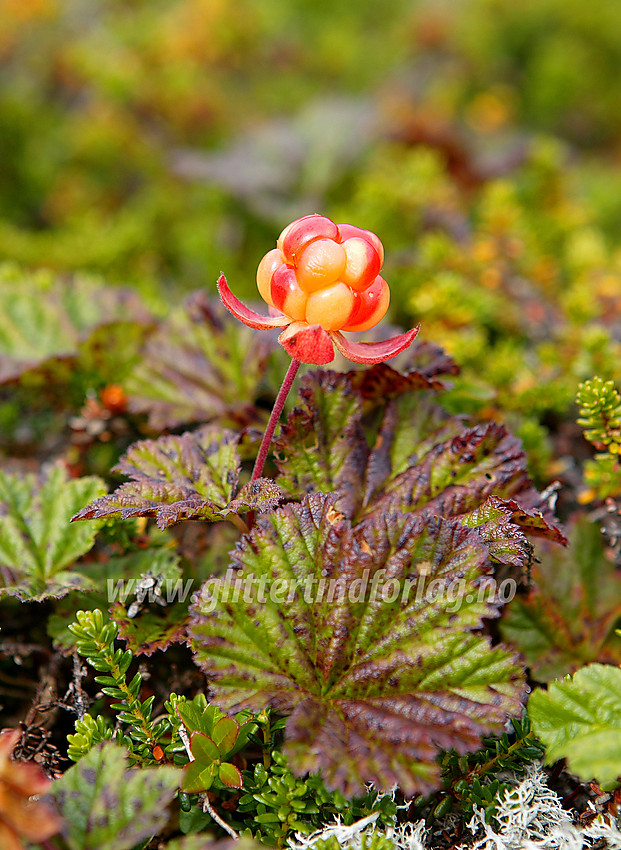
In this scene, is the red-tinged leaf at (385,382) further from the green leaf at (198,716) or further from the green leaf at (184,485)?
the green leaf at (198,716)

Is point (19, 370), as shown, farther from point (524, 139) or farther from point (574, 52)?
point (574, 52)

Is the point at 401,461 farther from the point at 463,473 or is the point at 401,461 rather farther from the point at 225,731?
the point at 225,731

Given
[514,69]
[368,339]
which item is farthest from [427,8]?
[368,339]

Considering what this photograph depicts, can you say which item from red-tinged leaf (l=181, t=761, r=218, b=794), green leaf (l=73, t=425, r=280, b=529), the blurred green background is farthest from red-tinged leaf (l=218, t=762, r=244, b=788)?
the blurred green background

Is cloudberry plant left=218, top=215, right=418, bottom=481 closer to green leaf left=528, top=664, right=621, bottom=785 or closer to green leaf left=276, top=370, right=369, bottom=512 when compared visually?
green leaf left=276, top=370, right=369, bottom=512

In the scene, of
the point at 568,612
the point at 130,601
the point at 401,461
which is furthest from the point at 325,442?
the point at 568,612

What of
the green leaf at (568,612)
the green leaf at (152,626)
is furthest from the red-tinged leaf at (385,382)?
the green leaf at (152,626)
